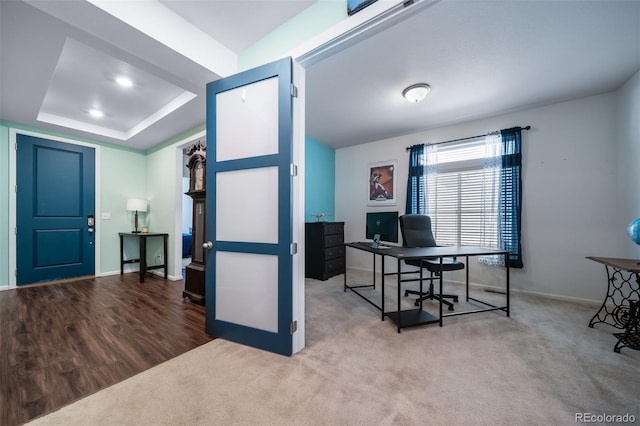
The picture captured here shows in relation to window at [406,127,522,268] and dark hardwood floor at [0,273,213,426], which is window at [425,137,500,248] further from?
dark hardwood floor at [0,273,213,426]

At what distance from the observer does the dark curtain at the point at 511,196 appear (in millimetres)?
3240

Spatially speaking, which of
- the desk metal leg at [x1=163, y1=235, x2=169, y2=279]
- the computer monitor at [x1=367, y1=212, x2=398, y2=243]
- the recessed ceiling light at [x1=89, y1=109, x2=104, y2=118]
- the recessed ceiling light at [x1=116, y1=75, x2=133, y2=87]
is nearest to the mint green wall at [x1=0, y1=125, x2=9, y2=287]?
the recessed ceiling light at [x1=89, y1=109, x2=104, y2=118]

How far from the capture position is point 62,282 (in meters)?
3.74

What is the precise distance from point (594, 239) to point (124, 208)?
7354mm

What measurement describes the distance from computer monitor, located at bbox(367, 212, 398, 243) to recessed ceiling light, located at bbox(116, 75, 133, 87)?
3.30 metres

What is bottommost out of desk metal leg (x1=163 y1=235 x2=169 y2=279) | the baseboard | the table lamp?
the baseboard

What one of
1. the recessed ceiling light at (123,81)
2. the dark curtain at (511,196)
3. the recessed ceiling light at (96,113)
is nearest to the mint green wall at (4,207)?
the recessed ceiling light at (96,113)

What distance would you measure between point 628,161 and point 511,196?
1056 millimetres

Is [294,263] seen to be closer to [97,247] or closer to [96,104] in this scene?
[96,104]

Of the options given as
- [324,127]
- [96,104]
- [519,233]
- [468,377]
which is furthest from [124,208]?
[519,233]

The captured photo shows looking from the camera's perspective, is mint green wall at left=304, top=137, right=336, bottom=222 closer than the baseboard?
No

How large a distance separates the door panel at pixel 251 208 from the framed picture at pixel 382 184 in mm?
3086

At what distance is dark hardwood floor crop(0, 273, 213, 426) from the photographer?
4.61 feet

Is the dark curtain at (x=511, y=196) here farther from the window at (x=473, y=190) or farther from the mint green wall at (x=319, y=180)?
the mint green wall at (x=319, y=180)
